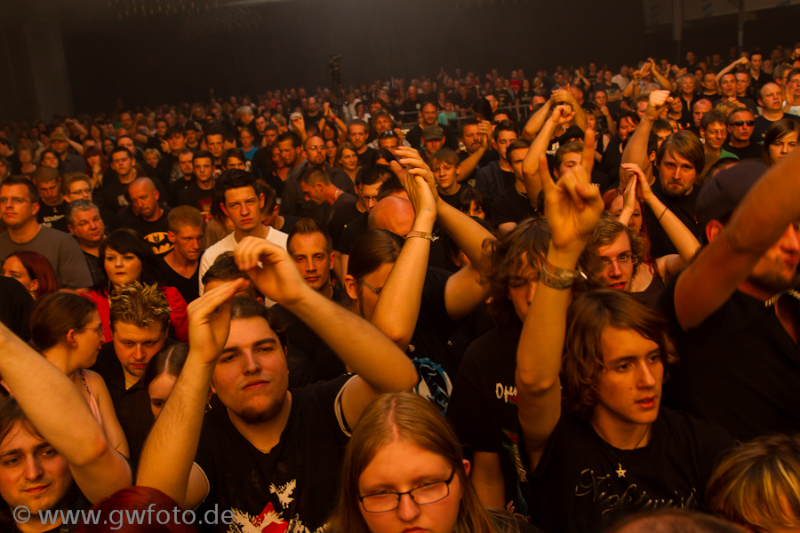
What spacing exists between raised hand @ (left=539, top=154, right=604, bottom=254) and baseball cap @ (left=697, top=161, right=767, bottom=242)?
54cm

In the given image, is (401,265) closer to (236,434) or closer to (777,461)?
(236,434)

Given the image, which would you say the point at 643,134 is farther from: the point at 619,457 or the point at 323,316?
the point at 323,316

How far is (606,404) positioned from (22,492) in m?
1.58

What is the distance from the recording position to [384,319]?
1771 millimetres

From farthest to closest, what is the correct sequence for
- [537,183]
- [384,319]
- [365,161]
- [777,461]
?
1. [365,161]
2. [537,183]
3. [384,319]
4. [777,461]

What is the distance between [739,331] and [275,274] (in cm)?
120

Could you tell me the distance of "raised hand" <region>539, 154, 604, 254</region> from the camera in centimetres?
132

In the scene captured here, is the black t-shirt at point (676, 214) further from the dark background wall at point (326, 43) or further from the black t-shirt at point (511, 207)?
the dark background wall at point (326, 43)

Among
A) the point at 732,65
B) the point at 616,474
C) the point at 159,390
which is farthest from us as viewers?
the point at 732,65

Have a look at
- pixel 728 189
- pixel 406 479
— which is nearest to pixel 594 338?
pixel 728 189

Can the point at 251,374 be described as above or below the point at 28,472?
above

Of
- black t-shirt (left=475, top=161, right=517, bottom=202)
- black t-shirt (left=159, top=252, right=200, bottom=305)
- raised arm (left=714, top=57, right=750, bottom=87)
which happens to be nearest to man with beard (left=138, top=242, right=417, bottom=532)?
black t-shirt (left=159, top=252, right=200, bottom=305)

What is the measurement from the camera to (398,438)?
1394mm

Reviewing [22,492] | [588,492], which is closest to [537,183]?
[588,492]
